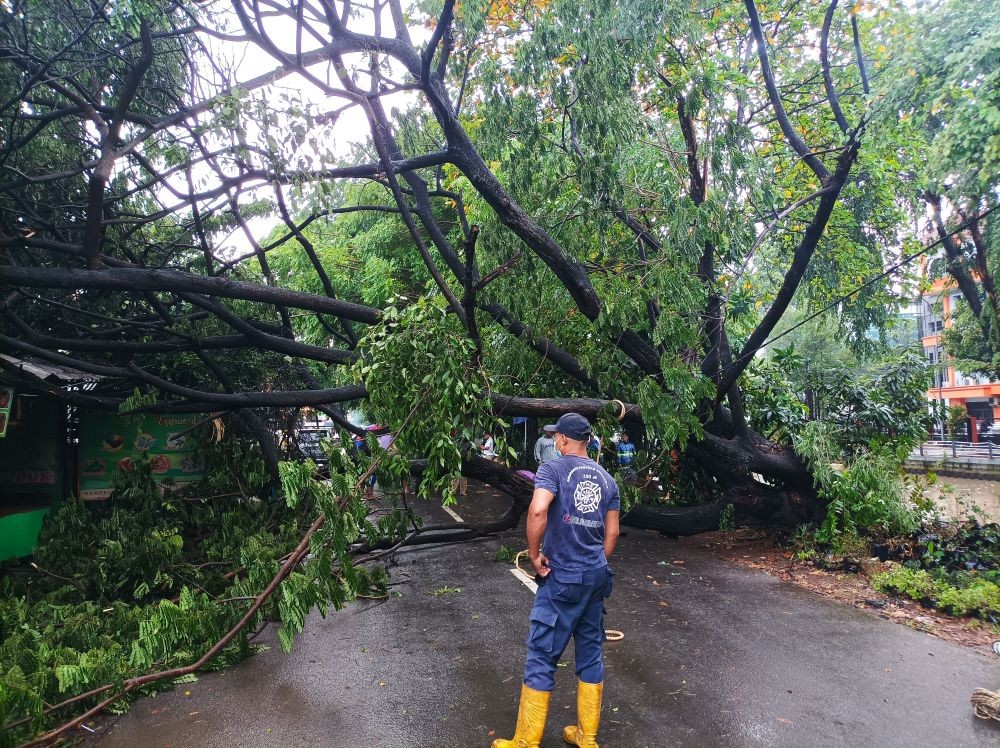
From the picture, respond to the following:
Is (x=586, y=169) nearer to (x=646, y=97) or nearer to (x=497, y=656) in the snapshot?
(x=646, y=97)

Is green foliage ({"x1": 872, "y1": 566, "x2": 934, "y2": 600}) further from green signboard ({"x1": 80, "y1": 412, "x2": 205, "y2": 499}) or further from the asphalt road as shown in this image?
green signboard ({"x1": 80, "y1": 412, "x2": 205, "y2": 499})

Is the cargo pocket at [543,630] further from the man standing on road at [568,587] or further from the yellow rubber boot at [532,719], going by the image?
the yellow rubber boot at [532,719]

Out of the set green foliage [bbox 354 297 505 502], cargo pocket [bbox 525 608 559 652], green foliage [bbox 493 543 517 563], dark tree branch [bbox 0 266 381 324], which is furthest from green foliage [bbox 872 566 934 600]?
dark tree branch [bbox 0 266 381 324]

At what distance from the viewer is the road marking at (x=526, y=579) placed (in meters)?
7.22

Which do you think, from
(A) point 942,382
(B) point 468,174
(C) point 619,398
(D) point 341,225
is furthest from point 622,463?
(A) point 942,382

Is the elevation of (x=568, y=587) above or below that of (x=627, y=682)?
above

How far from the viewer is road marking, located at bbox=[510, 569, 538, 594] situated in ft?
23.7

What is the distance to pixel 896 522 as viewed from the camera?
8.02 metres

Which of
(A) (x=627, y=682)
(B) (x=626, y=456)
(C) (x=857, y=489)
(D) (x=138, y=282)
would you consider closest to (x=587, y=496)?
(A) (x=627, y=682)

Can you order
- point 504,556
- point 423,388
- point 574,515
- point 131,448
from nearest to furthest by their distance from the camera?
point 574,515, point 423,388, point 504,556, point 131,448

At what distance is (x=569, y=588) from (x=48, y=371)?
21.8 feet

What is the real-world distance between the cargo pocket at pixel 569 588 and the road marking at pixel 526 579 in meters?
3.45

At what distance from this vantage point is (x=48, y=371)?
24.5 feet

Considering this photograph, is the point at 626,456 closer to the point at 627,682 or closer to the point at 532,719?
the point at 627,682
